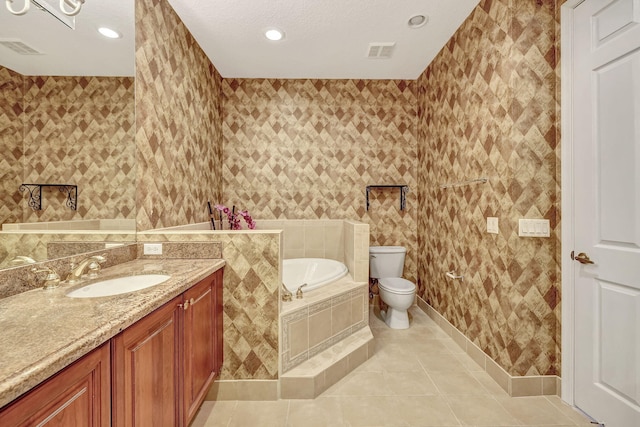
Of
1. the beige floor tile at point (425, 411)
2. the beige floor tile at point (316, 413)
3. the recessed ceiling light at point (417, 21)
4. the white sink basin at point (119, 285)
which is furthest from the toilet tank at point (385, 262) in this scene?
the white sink basin at point (119, 285)

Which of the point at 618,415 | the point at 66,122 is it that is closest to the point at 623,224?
the point at 618,415

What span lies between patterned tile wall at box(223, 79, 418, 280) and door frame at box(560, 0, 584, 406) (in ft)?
5.56

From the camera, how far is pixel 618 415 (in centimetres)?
148

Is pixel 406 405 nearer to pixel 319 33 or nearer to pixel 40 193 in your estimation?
pixel 40 193

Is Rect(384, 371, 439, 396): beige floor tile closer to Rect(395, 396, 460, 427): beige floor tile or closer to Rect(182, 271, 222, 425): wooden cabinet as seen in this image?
Rect(395, 396, 460, 427): beige floor tile

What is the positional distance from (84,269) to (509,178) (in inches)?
94.6

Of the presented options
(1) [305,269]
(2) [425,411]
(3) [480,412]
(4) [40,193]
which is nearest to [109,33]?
(4) [40,193]

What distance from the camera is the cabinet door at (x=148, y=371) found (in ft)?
2.92

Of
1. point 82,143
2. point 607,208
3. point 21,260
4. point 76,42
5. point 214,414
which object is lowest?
point 214,414

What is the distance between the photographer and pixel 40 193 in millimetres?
1199

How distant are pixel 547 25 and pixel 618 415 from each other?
7.36 ft

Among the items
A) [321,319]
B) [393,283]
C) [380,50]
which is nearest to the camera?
[321,319]

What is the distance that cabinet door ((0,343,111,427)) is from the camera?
0.59 m

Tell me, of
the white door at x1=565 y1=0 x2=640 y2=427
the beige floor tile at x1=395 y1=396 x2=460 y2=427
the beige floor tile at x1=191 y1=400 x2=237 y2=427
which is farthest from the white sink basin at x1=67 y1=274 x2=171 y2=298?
the white door at x1=565 y1=0 x2=640 y2=427
